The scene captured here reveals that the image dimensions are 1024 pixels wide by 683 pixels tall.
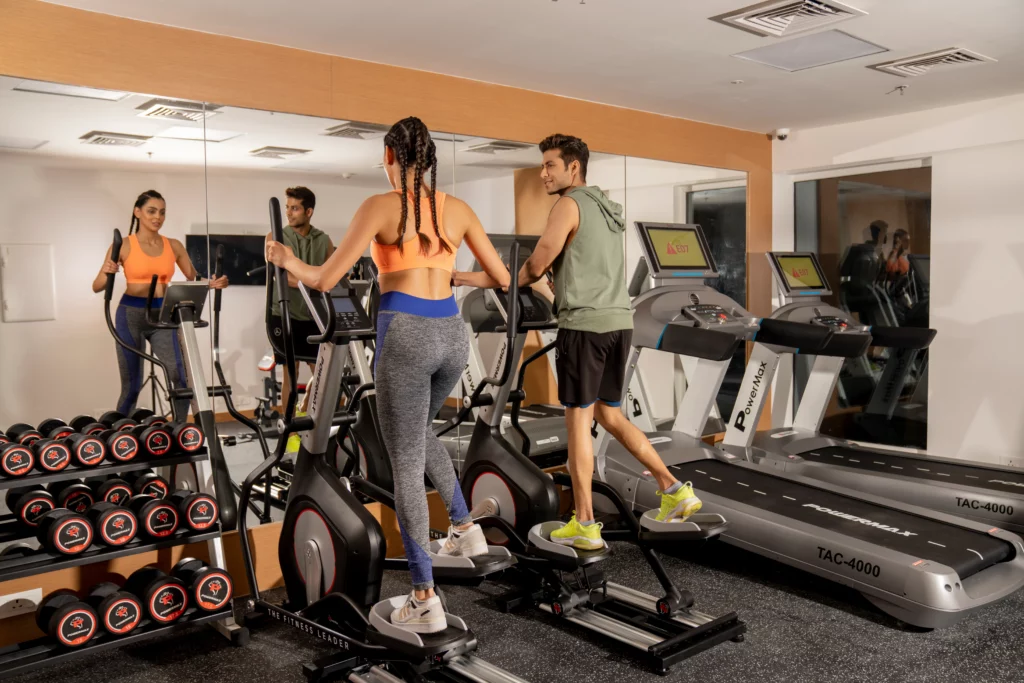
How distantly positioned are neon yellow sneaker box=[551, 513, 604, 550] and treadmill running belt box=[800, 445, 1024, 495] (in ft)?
7.57

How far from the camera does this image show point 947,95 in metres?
5.26

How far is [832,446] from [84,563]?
437 centimetres

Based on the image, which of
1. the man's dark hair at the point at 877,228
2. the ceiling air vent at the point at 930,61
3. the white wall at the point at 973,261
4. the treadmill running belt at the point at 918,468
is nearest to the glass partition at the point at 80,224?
the ceiling air vent at the point at 930,61

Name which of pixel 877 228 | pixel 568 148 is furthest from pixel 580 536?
pixel 877 228

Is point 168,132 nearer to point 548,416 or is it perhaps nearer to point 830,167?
point 548,416

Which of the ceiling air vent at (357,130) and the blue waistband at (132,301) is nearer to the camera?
the blue waistband at (132,301)

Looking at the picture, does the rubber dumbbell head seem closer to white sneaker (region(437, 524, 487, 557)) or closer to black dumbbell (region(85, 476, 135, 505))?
black dumbbell (region(85, 476, 135, 505))

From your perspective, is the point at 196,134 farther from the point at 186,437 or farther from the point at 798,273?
the point at 798,273

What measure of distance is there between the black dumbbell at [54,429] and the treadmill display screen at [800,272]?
4334 millimetres

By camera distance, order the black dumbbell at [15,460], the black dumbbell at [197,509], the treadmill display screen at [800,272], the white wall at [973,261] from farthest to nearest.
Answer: the treadmill display screen at [800,272] → the white wall at [973,261] → the black dumbbell at [197,509] → the black dumbbell at [15,460]

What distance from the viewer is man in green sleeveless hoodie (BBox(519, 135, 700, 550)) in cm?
318

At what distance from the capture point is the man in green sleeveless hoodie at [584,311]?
3.18 m

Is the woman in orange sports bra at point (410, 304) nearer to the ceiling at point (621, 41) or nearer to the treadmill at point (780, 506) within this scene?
the ceiling at point (621, 41)

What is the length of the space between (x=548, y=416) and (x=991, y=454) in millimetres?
3108
